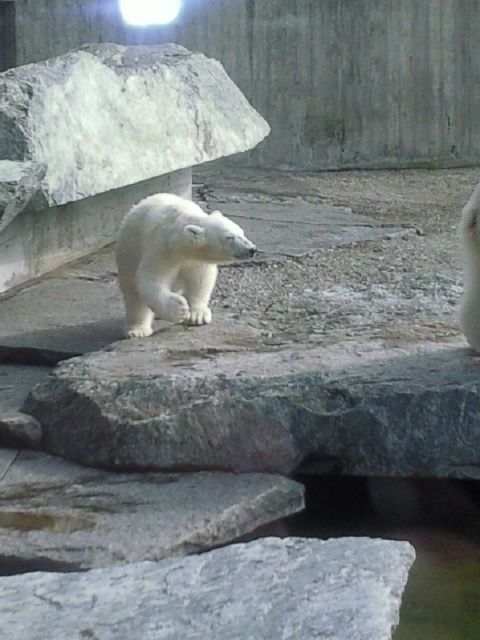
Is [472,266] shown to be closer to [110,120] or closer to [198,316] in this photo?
[198,316]

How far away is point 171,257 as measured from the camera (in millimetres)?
5188

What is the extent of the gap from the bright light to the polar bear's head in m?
7.00

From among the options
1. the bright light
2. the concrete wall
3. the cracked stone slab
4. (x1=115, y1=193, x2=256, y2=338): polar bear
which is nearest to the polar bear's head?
(x1=115, y1=193, x2=256, y2=338): polar bear

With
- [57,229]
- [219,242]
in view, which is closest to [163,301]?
[219,242]

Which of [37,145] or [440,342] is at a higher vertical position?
[37,145]

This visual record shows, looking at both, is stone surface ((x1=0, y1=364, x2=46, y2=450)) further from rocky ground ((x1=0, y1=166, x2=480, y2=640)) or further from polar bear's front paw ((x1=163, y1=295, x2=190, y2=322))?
polar bear's front paw ((x1=163, y1=295, x2=190, y2=322))

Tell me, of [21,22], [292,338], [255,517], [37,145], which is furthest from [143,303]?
[21,22]

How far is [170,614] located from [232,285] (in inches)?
148

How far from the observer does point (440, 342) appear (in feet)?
15.8

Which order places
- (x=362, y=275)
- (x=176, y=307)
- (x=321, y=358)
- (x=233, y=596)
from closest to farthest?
(x=233, y=596) < (x=321, y=358) < (x=176, y=307) < (x=362, y=275)

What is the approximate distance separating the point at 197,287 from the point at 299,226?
282 cm

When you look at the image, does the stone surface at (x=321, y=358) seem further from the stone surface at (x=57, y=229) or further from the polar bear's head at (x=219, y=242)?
the polar bear's head at (x=219, y=242)

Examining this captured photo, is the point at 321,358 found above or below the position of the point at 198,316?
above

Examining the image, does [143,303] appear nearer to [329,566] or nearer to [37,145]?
[37,145]
